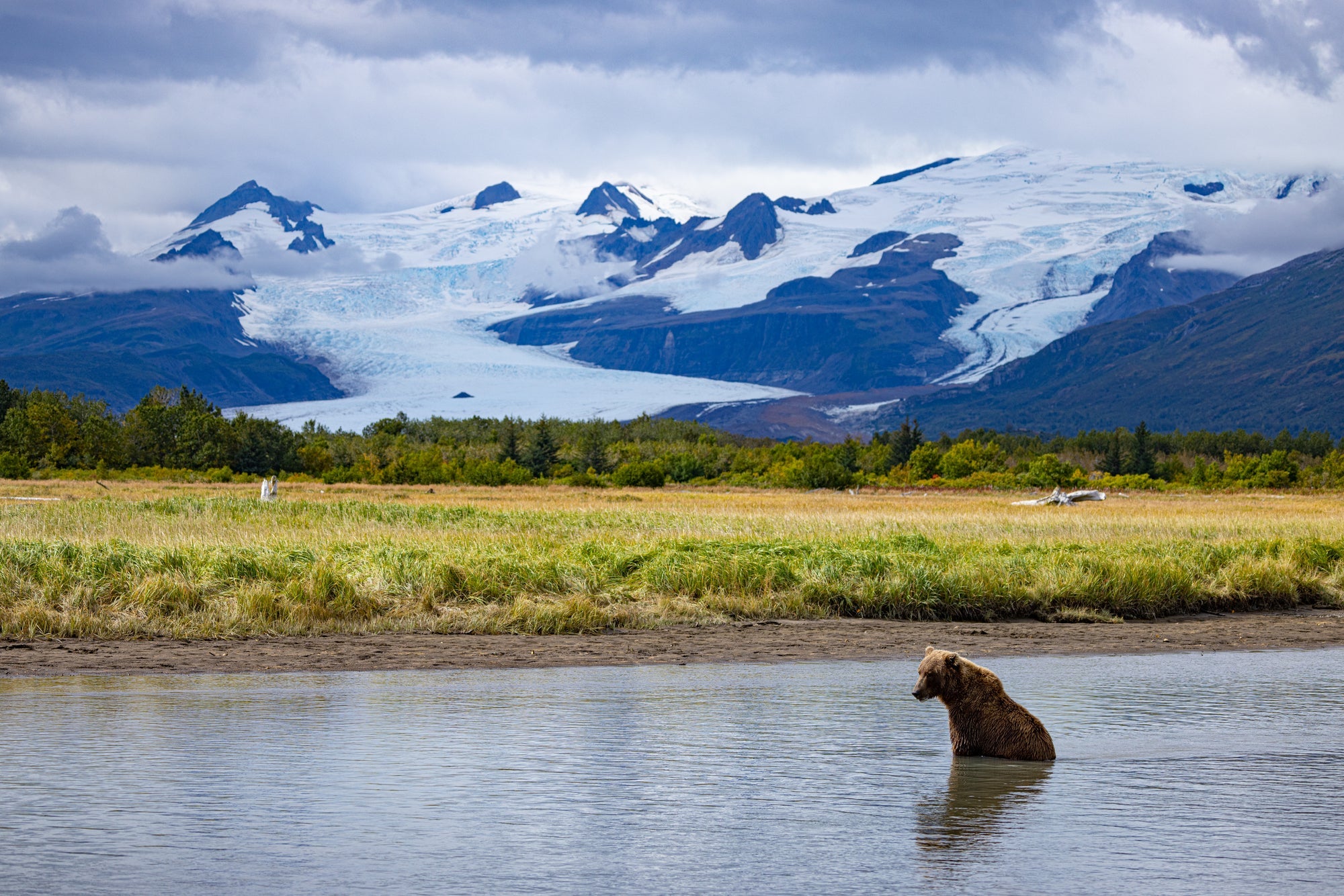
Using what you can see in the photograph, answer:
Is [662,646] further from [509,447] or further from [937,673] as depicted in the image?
[509,447]

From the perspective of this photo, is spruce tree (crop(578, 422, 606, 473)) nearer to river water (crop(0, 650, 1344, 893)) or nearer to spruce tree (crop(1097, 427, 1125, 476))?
spruce tree (crop(1097, 427, 1125, 476))

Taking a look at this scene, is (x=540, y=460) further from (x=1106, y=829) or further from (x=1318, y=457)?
(x=1106, y=829)

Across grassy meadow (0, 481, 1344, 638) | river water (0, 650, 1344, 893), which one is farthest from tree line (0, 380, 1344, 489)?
river water (0, 650, 1344, 893)

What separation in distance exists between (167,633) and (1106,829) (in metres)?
12.5

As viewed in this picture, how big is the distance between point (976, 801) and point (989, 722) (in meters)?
1.22

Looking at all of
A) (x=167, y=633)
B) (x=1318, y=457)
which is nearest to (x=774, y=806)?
(x=167, y=633)

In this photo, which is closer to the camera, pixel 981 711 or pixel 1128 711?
pixel 981 711

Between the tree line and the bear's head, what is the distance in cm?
6885

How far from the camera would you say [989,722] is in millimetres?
10227

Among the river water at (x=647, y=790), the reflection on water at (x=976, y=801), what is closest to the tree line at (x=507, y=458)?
the river water at (x=647, y=790)

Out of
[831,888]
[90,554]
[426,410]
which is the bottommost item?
[831,888]

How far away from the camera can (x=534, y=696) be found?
Answer: 13.1m

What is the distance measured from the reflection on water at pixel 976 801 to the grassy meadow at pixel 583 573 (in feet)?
29.2

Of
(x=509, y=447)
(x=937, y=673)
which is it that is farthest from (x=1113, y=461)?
(x=937, y=673)
